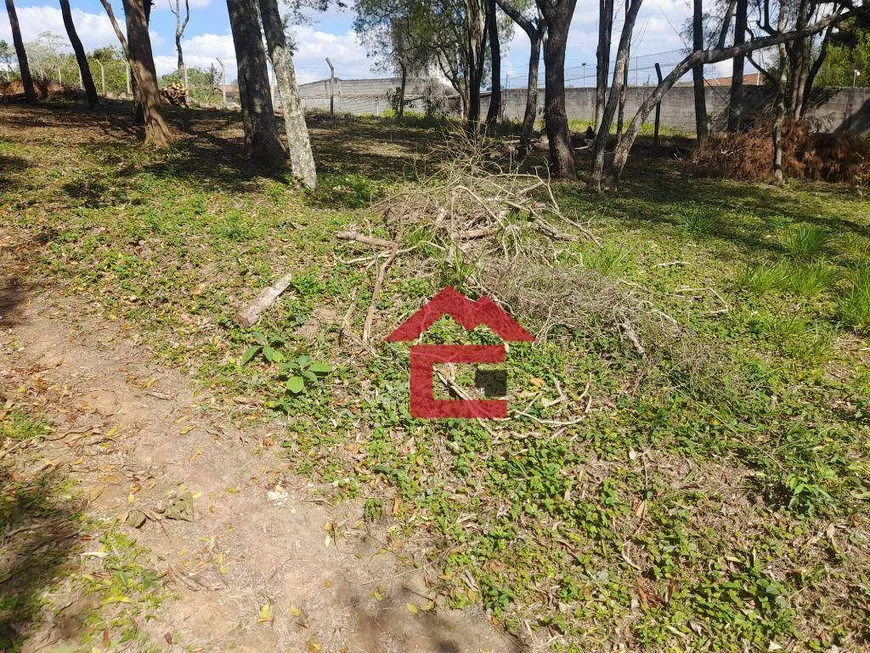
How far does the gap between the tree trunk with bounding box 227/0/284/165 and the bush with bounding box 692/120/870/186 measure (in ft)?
30.3

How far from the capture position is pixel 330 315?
454cm

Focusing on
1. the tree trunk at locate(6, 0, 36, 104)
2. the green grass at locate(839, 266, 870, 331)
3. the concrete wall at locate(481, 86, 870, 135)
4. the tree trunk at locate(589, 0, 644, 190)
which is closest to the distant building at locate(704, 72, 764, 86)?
the concrete wall at locate(481, 86, 870, 135)

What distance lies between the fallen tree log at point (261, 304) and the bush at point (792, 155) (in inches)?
415

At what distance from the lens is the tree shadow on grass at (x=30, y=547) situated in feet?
7.70

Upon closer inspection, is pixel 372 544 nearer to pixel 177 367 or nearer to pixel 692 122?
pixel 177 367

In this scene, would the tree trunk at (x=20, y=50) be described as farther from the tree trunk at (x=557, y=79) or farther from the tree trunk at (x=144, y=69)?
the tree trunk at (x=557, y=79)

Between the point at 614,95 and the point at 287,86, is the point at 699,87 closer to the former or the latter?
the point at 614,95

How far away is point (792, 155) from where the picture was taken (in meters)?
11.7

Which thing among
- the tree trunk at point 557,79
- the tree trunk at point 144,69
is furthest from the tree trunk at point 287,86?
the tree trunk at point 557,79

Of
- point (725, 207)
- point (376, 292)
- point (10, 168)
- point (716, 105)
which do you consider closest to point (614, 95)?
point (725, 207)

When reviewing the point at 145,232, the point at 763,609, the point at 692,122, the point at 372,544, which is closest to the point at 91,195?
the point at 145,232

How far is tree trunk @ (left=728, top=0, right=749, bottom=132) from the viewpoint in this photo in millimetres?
12289

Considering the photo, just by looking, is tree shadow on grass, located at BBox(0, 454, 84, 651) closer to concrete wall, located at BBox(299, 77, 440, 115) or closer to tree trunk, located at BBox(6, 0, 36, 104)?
tree trunk, located at BBox(6, 0, 36, 104)

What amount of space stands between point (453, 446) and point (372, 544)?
2.69 ft
